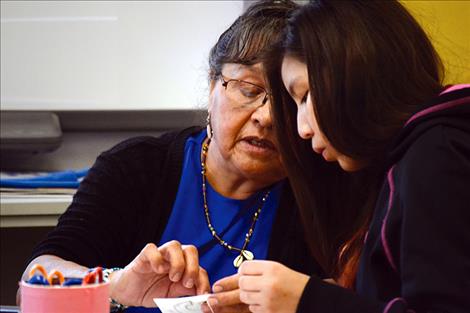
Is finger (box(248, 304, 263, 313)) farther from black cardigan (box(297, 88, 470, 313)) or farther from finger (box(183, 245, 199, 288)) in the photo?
finger (box(183, 245, 199, 288))

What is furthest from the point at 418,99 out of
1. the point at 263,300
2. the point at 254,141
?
the point at 254,141

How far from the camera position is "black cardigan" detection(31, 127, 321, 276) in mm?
1754

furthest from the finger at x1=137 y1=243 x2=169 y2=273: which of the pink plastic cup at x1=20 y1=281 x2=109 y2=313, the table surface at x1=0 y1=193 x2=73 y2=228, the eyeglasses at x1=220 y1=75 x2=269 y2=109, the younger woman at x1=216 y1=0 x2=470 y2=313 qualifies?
the table surface at x1=0 y1=193 x2=73 y2=228

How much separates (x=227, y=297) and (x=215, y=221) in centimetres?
53

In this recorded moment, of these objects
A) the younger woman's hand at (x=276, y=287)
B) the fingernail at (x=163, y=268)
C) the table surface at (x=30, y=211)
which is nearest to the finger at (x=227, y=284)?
the fingernail at (x=163, y=268)

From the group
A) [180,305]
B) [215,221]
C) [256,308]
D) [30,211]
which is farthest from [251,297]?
[30,211]

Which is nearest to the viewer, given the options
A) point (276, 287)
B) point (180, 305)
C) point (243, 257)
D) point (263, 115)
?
point (276, 287)

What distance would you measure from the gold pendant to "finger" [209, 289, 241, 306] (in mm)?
438

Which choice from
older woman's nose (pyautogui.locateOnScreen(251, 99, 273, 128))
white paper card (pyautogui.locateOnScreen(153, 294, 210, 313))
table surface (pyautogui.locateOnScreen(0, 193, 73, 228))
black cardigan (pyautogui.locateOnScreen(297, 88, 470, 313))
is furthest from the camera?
table surface (pyautogui.locateOnScreen(0, 193, 73, 228))

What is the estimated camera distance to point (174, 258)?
139 cm

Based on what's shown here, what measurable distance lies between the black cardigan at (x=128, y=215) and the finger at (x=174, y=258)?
1.27ft

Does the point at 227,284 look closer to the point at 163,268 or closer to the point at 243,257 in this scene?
the point at 163,268

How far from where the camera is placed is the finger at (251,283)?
1.14 meters

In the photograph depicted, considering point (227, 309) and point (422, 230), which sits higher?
point (422, 230)
